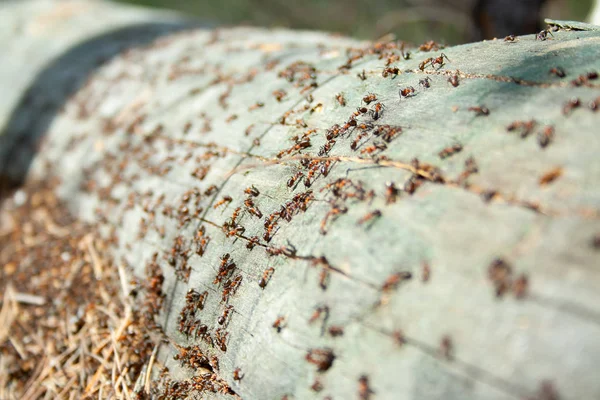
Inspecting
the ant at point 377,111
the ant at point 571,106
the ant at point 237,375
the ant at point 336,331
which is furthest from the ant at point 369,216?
the ant at point 237,375

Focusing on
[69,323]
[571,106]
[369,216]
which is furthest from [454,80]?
[69,323]

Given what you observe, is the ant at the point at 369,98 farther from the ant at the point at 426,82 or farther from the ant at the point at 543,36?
the ant at the point at 543,36

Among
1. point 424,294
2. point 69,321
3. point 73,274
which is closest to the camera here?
point 424,294

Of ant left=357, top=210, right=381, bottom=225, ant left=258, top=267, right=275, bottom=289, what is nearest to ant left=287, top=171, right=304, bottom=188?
ant left=258, top=267, right=275, bottom=289

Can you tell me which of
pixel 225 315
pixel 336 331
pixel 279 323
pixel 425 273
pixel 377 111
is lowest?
pixel 225 315

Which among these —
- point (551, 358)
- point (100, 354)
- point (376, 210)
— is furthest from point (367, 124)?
point (100, 354)

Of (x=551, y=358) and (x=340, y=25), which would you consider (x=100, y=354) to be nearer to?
(x=551, y=358)

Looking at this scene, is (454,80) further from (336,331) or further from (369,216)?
(336,331)
